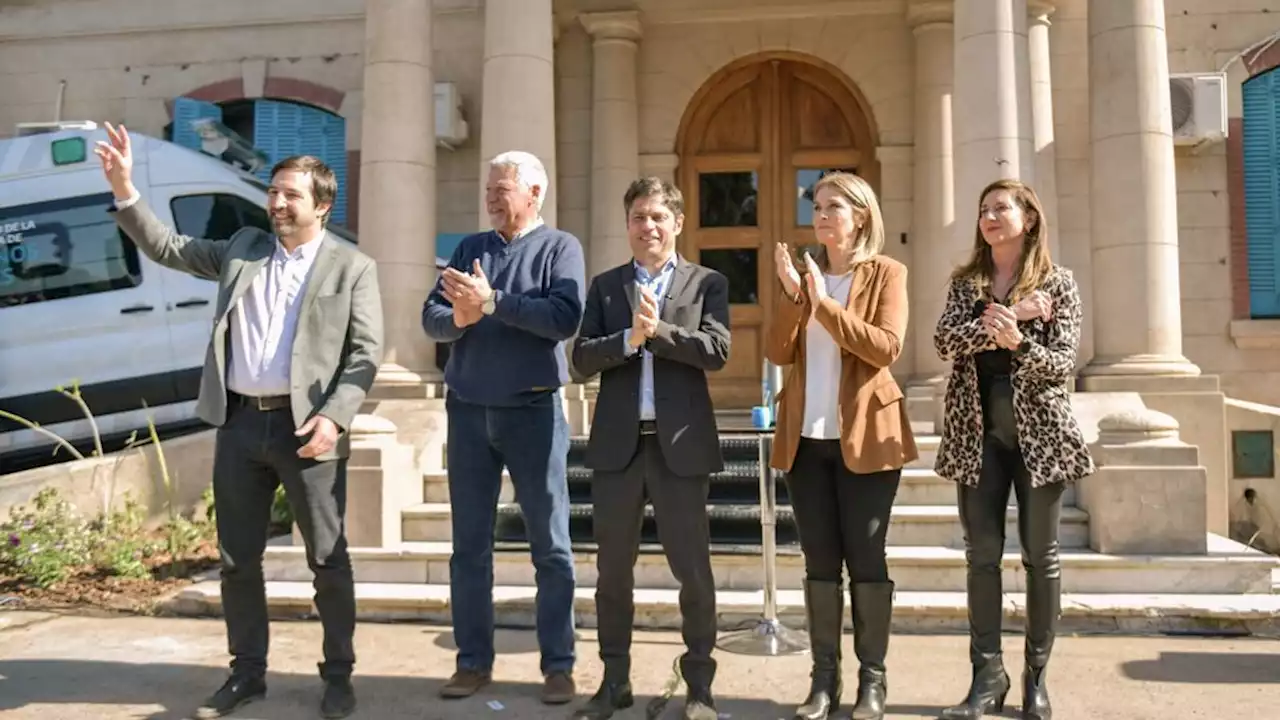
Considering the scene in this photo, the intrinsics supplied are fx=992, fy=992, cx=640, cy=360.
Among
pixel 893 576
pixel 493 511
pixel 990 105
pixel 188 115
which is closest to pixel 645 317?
pixel 493 511

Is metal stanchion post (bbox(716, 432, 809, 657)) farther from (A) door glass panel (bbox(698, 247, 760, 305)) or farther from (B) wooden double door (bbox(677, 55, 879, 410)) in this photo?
(A) door glass panel (bbox(698, 247, 760, 305))

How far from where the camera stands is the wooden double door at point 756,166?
9539mm

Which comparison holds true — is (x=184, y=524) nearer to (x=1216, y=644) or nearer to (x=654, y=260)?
(x=654, y=260)

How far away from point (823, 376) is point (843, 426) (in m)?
0.23

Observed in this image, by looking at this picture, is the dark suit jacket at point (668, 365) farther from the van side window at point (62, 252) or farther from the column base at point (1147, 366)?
the van side window at point (62, 252)

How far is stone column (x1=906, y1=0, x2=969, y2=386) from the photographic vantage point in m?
8.86

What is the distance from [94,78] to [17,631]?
25.1 feet

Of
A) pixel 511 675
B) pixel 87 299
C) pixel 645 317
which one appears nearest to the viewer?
pixel 645 317

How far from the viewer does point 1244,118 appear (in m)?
9.09

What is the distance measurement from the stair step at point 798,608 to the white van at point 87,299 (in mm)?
3172

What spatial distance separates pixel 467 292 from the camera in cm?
367

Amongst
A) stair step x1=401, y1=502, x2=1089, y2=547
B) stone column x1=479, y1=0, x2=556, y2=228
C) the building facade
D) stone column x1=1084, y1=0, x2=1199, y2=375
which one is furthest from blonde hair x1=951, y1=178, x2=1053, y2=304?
the building facade

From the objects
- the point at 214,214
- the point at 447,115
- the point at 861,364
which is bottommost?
the point at 861,364

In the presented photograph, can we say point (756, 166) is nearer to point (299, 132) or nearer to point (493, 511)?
point (299, 132)
